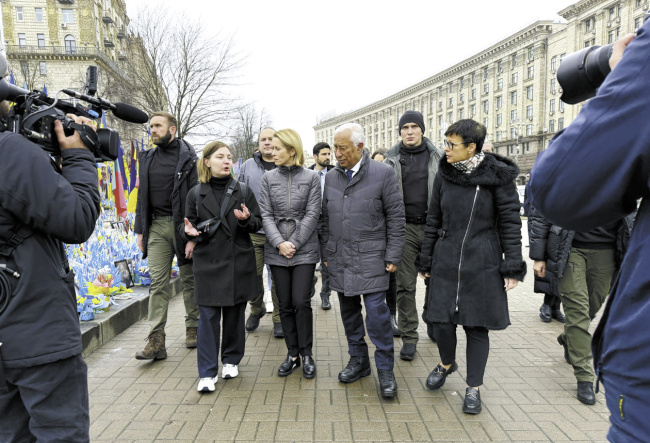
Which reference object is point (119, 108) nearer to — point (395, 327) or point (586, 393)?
point (586, 393)

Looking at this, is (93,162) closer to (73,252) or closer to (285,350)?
(285,350)

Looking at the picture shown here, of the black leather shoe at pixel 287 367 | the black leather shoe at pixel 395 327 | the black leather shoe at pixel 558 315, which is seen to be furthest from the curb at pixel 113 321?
the black leather shoe at pixel 558 315

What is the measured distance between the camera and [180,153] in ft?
15.1

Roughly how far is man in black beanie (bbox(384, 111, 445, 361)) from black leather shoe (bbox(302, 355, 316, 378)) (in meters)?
1.06

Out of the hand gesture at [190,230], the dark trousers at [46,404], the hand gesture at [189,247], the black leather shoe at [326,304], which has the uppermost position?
the hand gesture at [190,230]

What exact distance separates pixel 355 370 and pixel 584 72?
3.16 m

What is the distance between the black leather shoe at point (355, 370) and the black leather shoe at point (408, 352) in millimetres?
577

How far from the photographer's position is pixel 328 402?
11.4 feet

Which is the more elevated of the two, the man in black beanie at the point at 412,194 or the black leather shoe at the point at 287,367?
the man in black beanie at the point at 412,194

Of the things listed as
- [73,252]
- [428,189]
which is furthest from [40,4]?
[428,189]

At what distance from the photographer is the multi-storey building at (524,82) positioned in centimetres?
5214

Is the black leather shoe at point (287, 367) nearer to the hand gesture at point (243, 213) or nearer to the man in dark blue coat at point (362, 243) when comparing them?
the man in dark blue coat at point (362, 243)

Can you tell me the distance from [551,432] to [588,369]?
0.83 meters

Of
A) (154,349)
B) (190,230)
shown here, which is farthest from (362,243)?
(154,349)
